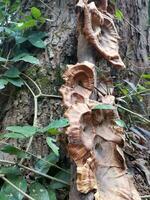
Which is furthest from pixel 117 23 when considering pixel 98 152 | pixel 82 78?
pixel 98 152

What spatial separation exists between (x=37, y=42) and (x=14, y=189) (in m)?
0.56

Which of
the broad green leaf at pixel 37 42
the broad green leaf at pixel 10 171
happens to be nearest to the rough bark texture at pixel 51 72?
the broad green leaf at pixel 37 42

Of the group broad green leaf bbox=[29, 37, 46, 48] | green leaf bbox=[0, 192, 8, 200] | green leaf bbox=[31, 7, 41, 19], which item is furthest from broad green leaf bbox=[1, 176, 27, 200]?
green leaf bbox=[31, 7, 41, 19]

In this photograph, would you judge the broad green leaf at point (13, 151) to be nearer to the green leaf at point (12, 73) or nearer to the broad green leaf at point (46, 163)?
the broad green leaf at point (46, 163)

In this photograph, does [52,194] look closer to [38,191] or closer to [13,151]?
[38,191]

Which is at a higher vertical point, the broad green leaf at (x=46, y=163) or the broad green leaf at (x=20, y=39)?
the broad green leaf at (x=20, y=39)

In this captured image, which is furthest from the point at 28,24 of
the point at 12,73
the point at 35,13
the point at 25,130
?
the point at 25,130

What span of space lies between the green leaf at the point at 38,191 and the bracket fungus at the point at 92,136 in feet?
0.36

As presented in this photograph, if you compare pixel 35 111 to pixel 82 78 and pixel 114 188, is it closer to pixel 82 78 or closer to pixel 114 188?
pixel 82 78

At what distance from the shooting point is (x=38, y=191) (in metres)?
0.87

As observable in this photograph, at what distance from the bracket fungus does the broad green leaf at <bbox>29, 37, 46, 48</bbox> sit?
6.7 inches

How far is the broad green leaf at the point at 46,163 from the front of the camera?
2.99ft

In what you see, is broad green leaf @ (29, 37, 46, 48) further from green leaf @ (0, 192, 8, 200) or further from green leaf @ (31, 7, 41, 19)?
green leaf @ (0, 192, 8, 200)

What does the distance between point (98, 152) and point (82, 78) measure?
0.23 m
